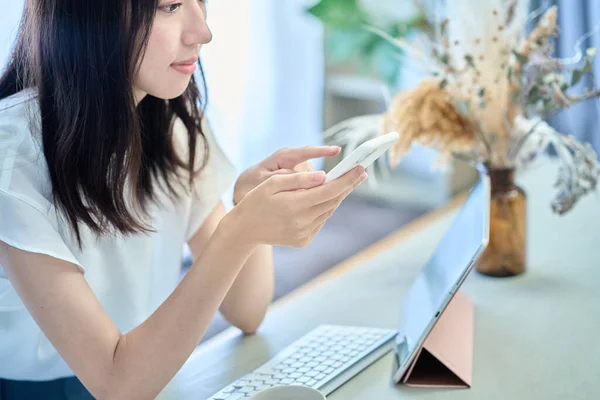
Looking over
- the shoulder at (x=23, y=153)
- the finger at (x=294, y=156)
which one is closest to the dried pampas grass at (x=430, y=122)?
the finger at (x=294, y=156)

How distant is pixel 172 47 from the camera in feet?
3.20

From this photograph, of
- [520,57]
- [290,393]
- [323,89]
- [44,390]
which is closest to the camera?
[290,393]

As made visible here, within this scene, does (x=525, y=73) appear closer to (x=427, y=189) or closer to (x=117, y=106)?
(x=117, y=106)

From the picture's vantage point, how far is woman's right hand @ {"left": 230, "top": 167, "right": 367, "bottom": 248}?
879 mm

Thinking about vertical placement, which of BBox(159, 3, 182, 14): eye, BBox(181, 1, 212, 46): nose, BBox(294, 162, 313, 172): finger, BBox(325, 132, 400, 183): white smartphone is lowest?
BBox(294, 162, 313, 172): finger

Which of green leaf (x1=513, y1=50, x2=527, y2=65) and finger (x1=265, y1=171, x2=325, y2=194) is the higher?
green leaf (x1=513, y1=50, x2=527, y2=65)

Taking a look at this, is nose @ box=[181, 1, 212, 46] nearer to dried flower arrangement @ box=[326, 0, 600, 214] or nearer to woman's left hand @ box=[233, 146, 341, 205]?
woman's left hand @ box=[233, 146, 341, 205]

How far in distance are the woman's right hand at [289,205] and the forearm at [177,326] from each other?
0.09ft

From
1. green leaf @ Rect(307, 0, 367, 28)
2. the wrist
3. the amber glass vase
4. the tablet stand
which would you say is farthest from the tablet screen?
green leaf @ Rect(307, 0, 367, 28)

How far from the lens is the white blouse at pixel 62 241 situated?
0.93m

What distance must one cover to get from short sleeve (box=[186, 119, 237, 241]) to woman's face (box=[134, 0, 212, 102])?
0.26 metres

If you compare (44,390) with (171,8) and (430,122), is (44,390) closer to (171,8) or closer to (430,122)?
(171,8)

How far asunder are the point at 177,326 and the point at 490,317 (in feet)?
1.60

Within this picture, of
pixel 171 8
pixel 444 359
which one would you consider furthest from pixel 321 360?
pixel 171 8
